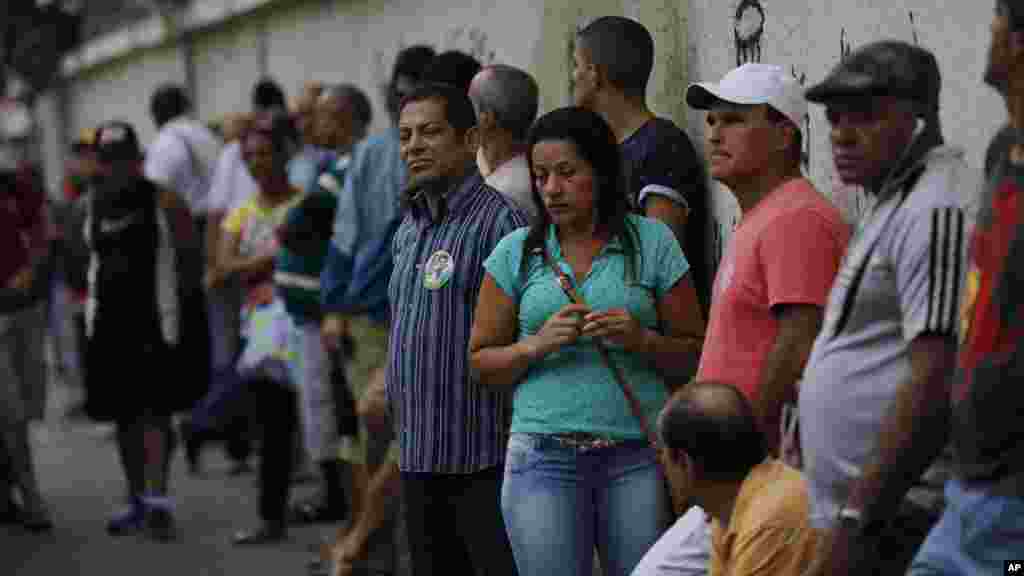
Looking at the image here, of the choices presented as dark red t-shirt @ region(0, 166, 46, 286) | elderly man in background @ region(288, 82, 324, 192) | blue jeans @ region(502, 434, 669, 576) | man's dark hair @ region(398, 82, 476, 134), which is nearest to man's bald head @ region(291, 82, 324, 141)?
elderly man in background @ region(288, 82, 324, 192)

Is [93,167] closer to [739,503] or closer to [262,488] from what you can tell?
[262,488]

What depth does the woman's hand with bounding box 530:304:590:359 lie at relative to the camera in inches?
213

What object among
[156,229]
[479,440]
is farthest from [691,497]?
[156,229]

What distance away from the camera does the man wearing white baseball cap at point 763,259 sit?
493 cm

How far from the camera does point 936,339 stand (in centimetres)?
415

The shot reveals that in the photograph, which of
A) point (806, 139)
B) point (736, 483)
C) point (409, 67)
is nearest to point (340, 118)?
point (409, 67)

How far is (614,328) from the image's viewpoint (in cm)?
540

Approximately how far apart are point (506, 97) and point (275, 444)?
3434mm

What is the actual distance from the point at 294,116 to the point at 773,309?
6.60 metres

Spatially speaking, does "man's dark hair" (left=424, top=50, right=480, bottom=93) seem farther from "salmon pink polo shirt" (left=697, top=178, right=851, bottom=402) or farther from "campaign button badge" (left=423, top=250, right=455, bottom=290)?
"salmon pink polo shirt" (left=697, top=178, right=851, bottom=402)

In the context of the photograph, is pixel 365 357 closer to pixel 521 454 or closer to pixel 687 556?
pixel 521 454

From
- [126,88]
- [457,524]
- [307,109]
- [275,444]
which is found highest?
[126,88]

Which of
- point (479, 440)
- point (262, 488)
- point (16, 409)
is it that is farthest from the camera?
point (16, 409)

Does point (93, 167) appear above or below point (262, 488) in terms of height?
above
